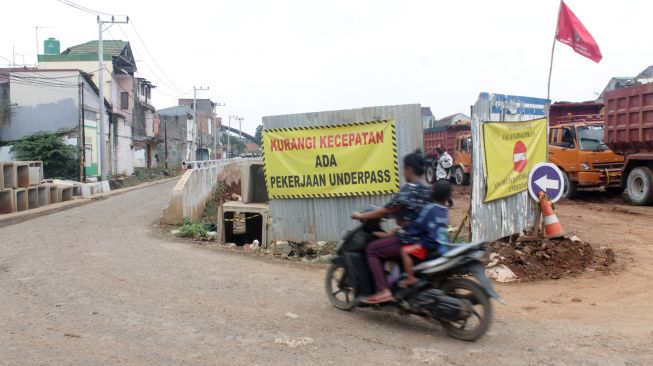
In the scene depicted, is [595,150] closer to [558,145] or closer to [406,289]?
[558,145]

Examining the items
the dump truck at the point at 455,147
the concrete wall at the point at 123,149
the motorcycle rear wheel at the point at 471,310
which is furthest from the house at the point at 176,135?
the motorcycle rear wheel at the point at 471,310

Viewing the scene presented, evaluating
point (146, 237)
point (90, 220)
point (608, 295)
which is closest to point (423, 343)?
point (608, 295)

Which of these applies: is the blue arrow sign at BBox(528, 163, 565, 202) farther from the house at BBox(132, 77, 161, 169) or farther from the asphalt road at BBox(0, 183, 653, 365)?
the house at BBox(132, 77, 161, 169)

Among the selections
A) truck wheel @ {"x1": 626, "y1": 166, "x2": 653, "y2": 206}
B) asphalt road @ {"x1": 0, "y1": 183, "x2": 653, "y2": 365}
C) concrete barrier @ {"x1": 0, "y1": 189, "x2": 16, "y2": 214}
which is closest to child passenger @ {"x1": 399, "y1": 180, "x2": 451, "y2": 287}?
asphalt road @ {"x1": 0, "y1": 183, "x2": 653, "y2": 365}

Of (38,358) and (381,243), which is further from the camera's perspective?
(381,243)

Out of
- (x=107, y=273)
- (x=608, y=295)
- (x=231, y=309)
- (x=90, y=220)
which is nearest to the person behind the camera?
(x=231, y=309)

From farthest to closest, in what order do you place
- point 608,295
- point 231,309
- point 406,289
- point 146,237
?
point 146,237 → point 608,295 → point 231,309 → point 406,289

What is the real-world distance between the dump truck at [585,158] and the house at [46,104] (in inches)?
909

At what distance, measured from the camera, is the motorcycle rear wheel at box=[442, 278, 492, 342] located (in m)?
4.39

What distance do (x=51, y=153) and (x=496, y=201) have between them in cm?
2518

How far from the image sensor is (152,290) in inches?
248

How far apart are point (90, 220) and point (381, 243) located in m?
10.5

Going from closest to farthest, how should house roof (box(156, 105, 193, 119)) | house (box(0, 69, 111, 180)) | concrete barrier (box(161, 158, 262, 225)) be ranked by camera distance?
1. concrete barrier (box(161, 158, 262, 225))
2. house (box(0, 69, 111, 180))
3. house roof (box(156, 105, 193, 119))

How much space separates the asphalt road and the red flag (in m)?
8.30
